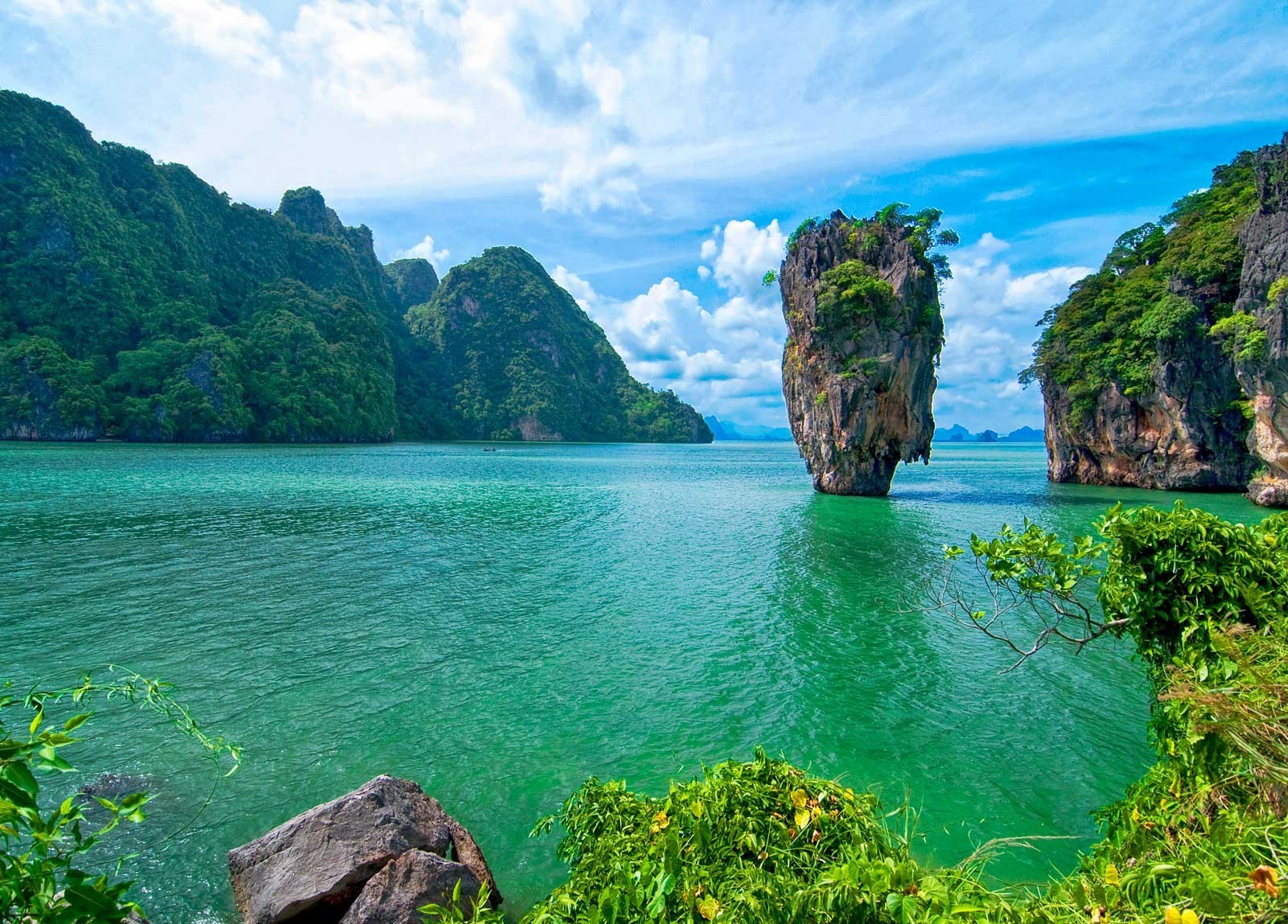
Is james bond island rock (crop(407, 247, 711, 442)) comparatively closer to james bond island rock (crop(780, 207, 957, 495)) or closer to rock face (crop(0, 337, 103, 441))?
rock face (crop(0, 337, 103, 441))

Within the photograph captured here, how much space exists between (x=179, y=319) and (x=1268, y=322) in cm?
11833

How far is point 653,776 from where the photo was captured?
7574 millimetres

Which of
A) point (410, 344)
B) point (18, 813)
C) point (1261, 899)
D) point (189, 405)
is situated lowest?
point (1261, 899)

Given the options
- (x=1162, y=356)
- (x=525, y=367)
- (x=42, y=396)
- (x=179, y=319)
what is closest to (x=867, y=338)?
(x=1162, y=356)

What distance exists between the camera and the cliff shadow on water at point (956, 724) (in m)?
6.84

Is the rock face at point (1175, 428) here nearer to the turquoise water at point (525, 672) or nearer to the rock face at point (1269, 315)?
the rock face at point (1269, 315)

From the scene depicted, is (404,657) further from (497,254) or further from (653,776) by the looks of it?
(497,254)

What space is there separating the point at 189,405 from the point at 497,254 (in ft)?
381

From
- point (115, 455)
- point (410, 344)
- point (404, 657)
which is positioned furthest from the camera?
point (410, 344)

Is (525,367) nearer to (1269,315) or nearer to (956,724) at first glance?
(1269,315)

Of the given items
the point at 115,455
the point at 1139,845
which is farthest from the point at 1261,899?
the point at 115,455

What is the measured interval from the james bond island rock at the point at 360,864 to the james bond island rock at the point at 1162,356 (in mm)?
38681

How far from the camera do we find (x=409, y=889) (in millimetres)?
4973

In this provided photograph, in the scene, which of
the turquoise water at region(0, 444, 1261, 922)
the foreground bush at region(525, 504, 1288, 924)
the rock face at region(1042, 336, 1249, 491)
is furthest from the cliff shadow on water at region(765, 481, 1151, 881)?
the rock face at region(1042, 336, 1249, 491)
